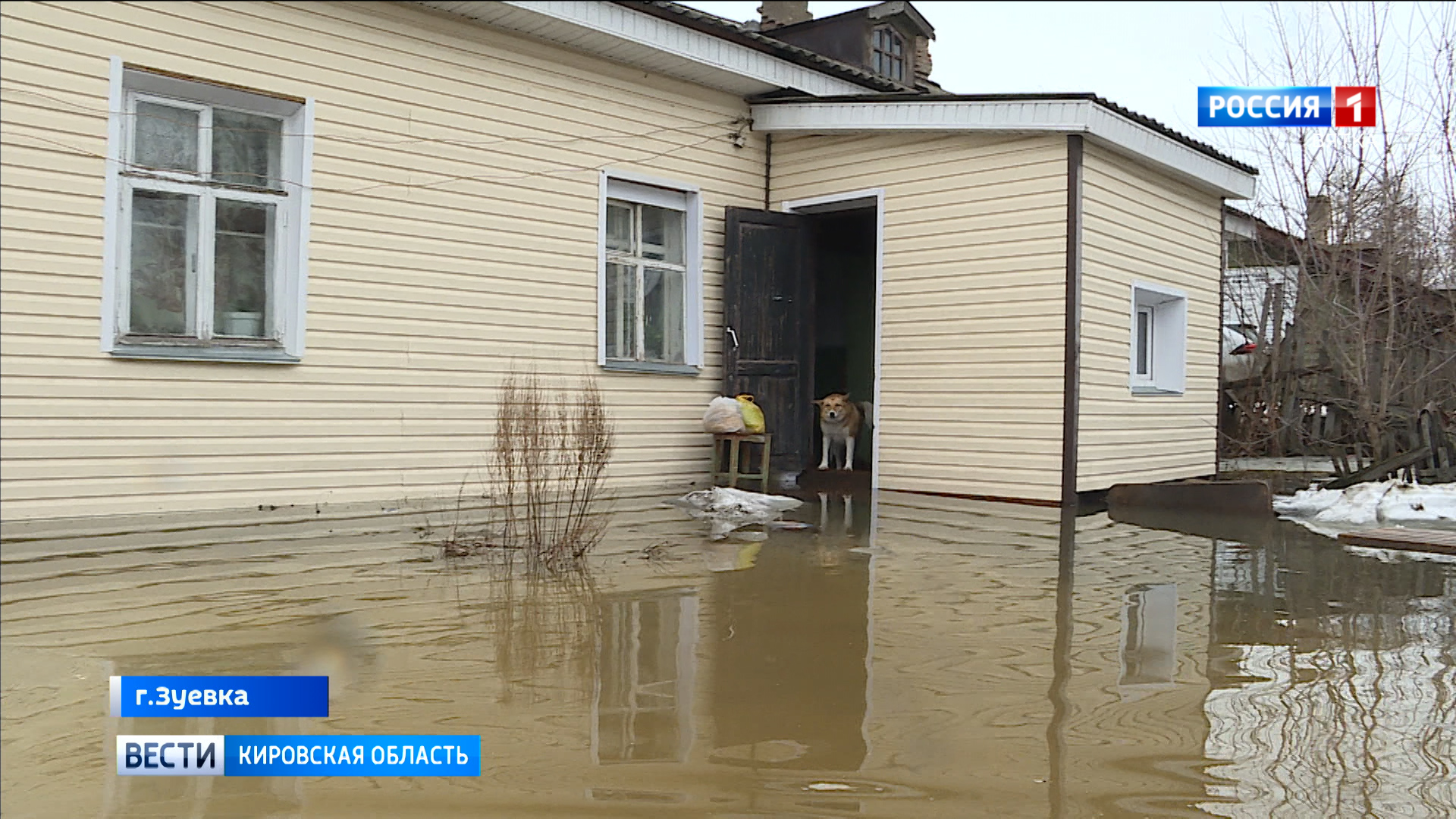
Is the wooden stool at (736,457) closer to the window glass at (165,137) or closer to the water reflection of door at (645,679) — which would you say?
the water reflection of door at (645,679)

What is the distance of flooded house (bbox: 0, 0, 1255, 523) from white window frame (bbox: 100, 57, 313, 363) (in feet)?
0.06

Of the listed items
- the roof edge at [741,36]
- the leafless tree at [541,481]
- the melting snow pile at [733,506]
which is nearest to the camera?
the leafless tree at [541,481]

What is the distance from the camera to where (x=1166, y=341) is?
36.1ft

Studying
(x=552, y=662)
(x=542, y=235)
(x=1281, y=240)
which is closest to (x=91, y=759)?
(x=552, y=662)

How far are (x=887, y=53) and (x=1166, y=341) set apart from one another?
6.42 meters

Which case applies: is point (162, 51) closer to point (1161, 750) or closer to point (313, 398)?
point (313, 398)

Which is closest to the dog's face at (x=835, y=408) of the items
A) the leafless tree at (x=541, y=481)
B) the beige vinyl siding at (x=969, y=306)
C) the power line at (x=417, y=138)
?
the beige vinyl siding at (x=969, y=306)

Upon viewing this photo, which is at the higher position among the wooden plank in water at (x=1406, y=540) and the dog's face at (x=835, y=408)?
the dog's face at (x=835, y=408)

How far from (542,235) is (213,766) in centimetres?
592

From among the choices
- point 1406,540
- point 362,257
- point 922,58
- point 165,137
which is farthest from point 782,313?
point 922,58

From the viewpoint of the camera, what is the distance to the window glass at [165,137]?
648cm

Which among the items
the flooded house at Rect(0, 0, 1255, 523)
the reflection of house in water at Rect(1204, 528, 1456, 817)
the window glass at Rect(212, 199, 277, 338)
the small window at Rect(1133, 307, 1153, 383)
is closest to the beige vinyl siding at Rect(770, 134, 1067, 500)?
the flooded house at Rect(0, 0, 1255, 523)

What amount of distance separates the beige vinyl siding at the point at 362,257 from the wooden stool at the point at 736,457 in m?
0.32
